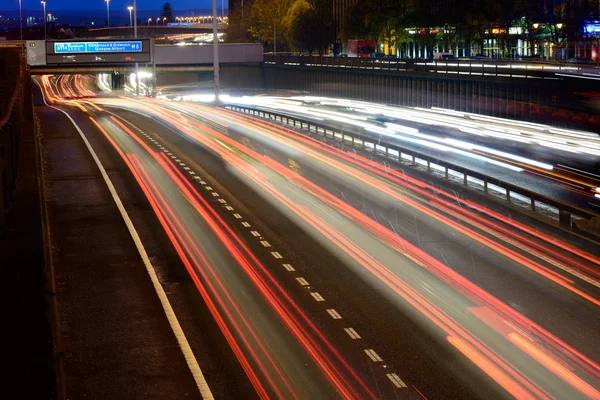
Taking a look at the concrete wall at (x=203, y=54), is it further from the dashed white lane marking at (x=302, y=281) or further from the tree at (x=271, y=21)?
the dashed white lane marking at (x=302, y=281)

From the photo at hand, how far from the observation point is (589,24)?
336ft

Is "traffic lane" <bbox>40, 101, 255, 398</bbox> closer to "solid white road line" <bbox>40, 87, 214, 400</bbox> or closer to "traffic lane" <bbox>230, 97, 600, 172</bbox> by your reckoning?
"solid white road line" <bbox>40, 87, 214, 400</bbox>

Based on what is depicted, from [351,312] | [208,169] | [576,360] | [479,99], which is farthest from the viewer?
[479,99]

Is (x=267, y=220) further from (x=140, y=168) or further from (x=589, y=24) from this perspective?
(x=589, y=24)

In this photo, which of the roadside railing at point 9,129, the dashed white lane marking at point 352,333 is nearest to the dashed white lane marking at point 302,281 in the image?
the dashed white lane marking at point 352,333

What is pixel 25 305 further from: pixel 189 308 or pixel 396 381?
pixel 189 308

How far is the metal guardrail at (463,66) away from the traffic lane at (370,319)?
3649 cm

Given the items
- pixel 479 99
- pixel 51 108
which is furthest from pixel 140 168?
pixel 51 108

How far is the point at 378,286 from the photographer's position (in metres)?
20.5

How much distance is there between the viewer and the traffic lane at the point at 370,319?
14531 millimetres

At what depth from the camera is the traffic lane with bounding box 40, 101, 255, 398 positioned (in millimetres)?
14562

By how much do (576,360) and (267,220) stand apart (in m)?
13.9

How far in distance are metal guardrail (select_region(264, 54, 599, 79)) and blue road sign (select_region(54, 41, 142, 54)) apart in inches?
718

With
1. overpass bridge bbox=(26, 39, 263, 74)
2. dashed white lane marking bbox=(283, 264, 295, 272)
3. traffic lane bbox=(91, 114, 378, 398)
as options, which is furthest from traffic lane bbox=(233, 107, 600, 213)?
overpass bridge bbox=(26, 39, 263, 74)
